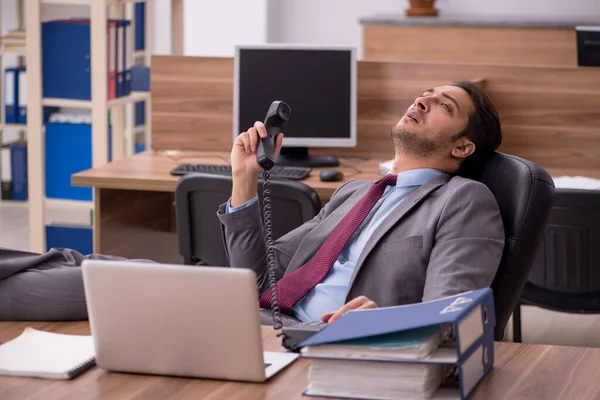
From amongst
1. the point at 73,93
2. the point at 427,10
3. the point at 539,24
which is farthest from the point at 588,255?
the point at 427,10

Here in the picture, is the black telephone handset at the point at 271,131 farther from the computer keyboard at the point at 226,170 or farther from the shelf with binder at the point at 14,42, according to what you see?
the shelf with binder at the point at 14,42

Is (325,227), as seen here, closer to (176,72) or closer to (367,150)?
(367,150)

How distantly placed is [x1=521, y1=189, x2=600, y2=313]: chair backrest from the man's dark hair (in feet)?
2.55

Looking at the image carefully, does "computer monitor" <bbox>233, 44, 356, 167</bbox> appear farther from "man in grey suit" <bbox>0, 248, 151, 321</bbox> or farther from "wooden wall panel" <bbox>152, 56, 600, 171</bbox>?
"man in grey suit" <bbox>0, 248, 151, 321</bbox>

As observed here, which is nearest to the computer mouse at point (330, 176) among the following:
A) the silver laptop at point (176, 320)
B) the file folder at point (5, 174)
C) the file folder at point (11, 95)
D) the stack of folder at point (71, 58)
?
the stack of folder at point (71, 58)

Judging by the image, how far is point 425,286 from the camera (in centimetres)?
205

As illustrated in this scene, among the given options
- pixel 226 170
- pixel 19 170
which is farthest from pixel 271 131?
pixel 19 170

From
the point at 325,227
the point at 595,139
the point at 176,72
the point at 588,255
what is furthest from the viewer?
the point at 176,72

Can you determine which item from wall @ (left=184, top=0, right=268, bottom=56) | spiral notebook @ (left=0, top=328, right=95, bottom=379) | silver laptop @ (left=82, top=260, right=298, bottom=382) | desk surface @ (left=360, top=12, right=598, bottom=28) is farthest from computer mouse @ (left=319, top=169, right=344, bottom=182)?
wall @ (left=184, top=0, right=268, bottom=56)

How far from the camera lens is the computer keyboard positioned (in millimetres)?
3594

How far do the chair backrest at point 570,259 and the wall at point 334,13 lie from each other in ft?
14.5

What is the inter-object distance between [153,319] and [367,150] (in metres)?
2.51

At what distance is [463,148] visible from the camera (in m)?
2.31

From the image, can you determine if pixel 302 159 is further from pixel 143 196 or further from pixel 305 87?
pixel 143 196
